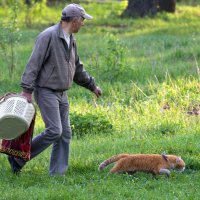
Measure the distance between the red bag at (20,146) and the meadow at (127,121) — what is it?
0.87ft

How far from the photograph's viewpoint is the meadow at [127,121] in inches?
276

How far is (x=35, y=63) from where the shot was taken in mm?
7348

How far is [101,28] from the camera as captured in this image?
21.8 metres

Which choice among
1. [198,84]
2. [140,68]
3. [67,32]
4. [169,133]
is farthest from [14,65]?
[67,32]

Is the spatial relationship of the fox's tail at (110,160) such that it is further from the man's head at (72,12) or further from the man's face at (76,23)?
the man's head at (72,12)

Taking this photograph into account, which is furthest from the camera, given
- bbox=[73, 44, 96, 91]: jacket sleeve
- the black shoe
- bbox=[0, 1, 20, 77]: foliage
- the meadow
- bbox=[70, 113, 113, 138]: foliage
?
bbox=[0, 1, 20, 77]: foliage

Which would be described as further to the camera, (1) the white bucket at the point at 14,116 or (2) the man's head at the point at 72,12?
(2) the man's head at the point at 72,12

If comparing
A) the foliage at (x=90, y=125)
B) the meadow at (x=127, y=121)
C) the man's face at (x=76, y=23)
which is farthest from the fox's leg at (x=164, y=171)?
the foliage at (x=90, y=125)

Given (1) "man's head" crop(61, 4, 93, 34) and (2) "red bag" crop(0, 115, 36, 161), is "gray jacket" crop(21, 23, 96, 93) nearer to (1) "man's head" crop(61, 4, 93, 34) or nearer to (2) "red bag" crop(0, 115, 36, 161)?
(1) "man's head" crop(61, 4, 93, 34)

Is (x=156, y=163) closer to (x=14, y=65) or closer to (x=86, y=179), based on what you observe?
(x=86, y=179)

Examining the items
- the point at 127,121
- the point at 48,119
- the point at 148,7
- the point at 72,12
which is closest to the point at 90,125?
the point at 127,121

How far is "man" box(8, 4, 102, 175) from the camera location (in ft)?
24.1

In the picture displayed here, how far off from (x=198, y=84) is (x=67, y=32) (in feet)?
14.8

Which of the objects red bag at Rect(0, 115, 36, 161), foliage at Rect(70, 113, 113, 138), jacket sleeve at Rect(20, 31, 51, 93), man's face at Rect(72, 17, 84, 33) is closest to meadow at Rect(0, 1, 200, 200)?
foliage at Rect(70, 113, 113, 138)
